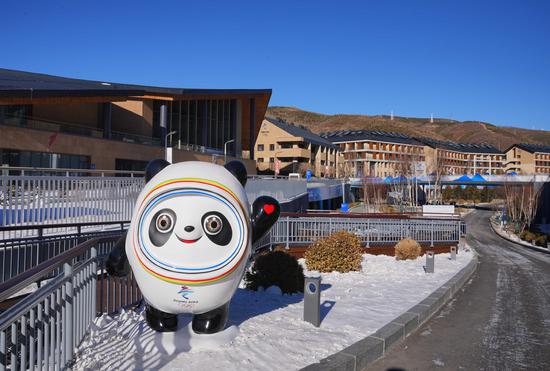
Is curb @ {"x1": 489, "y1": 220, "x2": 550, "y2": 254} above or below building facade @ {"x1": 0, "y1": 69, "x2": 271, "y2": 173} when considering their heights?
below

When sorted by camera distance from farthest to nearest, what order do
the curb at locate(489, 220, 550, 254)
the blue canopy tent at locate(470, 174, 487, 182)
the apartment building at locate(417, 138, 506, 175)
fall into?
the apartment building at locate(417, 138, 506, 175) → the blue canopy tent at locate(470, 174, 487, 182) → the curb at locate(489, 220, 550, 254)

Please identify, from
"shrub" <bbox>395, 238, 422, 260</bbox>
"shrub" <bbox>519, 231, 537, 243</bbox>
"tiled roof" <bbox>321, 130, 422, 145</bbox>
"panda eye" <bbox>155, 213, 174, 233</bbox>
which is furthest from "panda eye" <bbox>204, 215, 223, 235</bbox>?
"tiled roof" <bbox>321, 130, 422, 145</bbox>

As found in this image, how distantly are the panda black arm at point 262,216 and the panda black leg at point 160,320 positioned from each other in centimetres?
137

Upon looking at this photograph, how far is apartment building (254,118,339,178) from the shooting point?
2945 inches

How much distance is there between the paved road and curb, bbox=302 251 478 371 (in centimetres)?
12

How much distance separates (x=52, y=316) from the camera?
3916 mm

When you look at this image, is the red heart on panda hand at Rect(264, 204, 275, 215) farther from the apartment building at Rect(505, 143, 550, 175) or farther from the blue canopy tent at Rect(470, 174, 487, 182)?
the apartment building at Rect(505, 143, 550, 175)

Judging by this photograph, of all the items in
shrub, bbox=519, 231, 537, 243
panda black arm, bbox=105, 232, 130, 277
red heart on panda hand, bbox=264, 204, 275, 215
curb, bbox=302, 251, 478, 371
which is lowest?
shrub, bbox=519, 231, 537, 243

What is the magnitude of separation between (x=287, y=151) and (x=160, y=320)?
70.9 meters

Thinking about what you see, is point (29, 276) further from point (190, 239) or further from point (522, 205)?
point (522, 205)

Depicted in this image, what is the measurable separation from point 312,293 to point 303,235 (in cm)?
879

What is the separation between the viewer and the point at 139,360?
15.3ft

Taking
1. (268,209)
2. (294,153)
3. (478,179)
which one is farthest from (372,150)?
(268,209)

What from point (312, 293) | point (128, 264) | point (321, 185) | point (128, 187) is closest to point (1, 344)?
point (128, 264)
